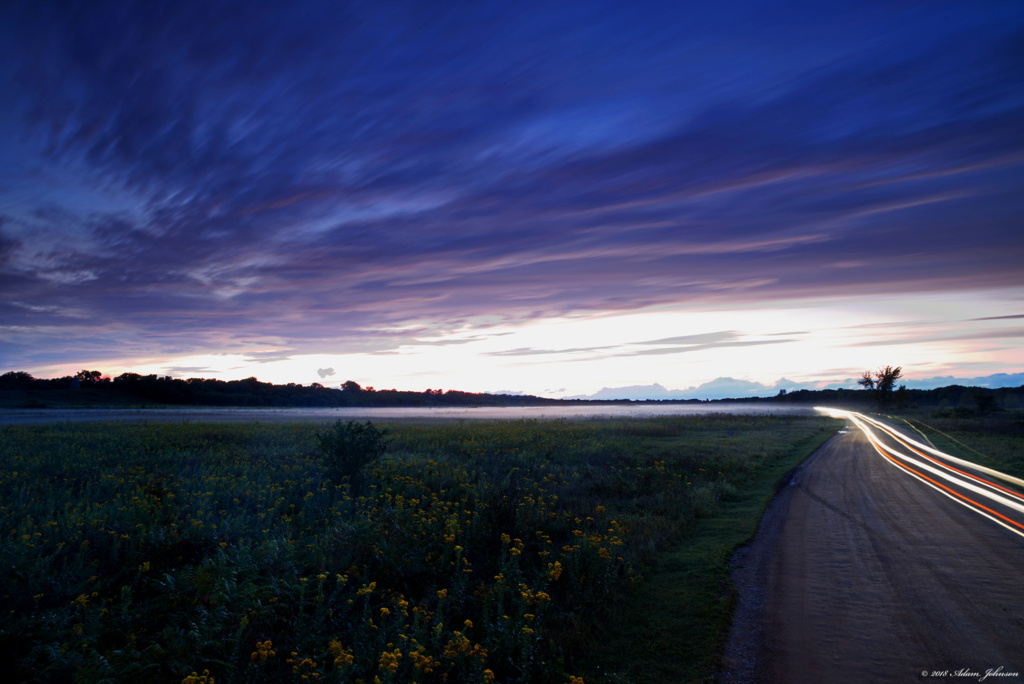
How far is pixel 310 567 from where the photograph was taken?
7.70 metres

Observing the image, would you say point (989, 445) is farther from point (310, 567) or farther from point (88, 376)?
point (88, 376)

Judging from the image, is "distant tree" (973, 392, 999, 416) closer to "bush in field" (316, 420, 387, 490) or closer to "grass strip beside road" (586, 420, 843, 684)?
"grass strip beside road" (586, 420, 843, 684)

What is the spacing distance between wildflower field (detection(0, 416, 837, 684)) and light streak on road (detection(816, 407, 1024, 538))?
5.96 meters

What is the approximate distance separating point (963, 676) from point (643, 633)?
10.4ft

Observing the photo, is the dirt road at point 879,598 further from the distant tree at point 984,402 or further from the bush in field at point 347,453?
the distant tree at point 984,402

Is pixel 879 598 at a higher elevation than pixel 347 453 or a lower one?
lower

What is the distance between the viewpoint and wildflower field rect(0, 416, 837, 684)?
5.19 metres

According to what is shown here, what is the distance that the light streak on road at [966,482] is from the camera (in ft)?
37.1

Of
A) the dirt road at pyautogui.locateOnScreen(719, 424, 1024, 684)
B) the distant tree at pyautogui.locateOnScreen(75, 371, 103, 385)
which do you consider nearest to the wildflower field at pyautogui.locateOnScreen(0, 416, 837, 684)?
the dirt road at pyautogui.locateOnScreen(719, 424, 1024, 684)

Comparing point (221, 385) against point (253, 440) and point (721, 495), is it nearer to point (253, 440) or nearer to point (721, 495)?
point (253, 440)

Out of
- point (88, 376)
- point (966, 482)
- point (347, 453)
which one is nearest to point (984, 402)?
point (966, 482)

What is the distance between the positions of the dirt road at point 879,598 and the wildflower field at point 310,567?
1935 millimetres

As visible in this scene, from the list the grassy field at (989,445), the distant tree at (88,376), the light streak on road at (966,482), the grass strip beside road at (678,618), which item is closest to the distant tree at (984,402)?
the grassy field at (989,445)

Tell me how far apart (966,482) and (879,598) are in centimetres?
1339
